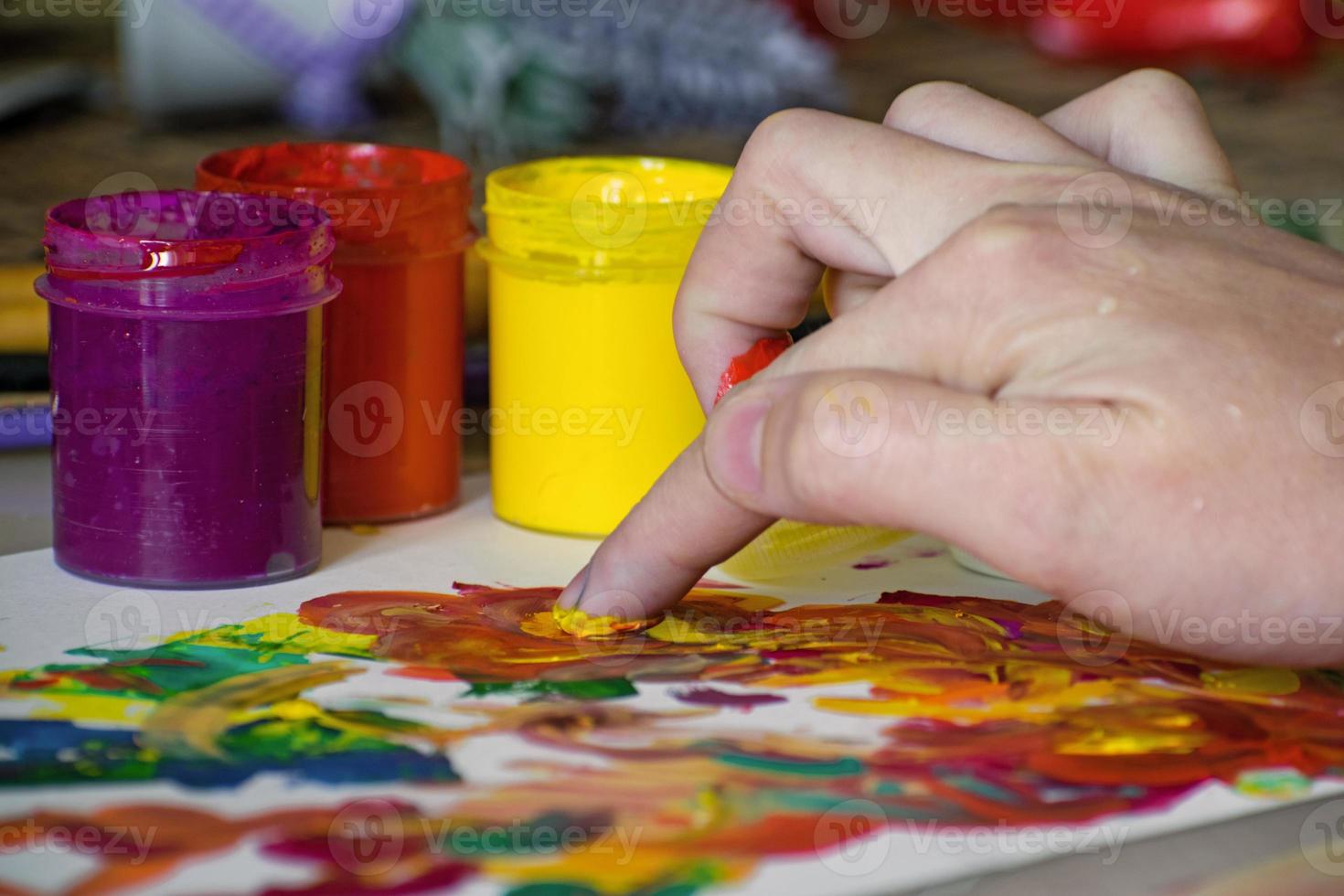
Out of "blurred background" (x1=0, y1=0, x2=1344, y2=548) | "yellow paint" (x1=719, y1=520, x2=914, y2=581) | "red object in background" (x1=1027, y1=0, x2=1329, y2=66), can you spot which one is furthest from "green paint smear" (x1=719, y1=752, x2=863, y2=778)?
"red object in background" (x1=1027, y1=0, x2=1329, y2=66)

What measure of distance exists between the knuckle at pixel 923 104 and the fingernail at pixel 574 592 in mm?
245

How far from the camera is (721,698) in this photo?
642 mm

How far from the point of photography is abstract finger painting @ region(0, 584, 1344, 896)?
52 centimetres

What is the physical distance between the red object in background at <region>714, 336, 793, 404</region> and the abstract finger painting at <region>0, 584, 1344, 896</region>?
11cm

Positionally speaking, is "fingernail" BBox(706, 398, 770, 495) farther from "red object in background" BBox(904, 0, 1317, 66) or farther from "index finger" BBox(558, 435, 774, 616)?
"red object in background" BBox(904, 0, 1317, 66)

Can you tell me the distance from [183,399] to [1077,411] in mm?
394

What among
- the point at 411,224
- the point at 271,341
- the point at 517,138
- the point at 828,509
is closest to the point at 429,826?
the point at 828,509

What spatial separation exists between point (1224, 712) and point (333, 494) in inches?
18.3

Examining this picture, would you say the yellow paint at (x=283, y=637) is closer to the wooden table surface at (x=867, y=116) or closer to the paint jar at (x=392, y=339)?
the paint jar at (x=392, y=339)

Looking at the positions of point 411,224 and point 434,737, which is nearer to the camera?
point 434,737

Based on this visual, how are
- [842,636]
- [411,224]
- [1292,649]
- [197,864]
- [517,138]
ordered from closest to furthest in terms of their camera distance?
1. [197,864]
2. [1292,649]
3. [842,636]
4. [411,224]
5. [517,138]

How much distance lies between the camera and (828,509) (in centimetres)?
60

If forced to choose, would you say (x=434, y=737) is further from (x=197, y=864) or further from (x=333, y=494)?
(x=333, y=494)

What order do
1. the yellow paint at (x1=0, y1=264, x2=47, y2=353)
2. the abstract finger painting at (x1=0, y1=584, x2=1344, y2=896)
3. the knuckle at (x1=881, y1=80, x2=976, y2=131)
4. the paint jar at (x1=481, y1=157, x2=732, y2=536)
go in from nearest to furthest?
the abstract finger painting at (x1=0, y1=584, x2=1344, y2=896) → the knuckle at (x1=881, y1=80, x2=976, y2=131) → the paint jar at (x1=481, y1=157, x2=732, y2=536) → the yellow paint at (x1=0, y1=264, x2=47, y2=353)
